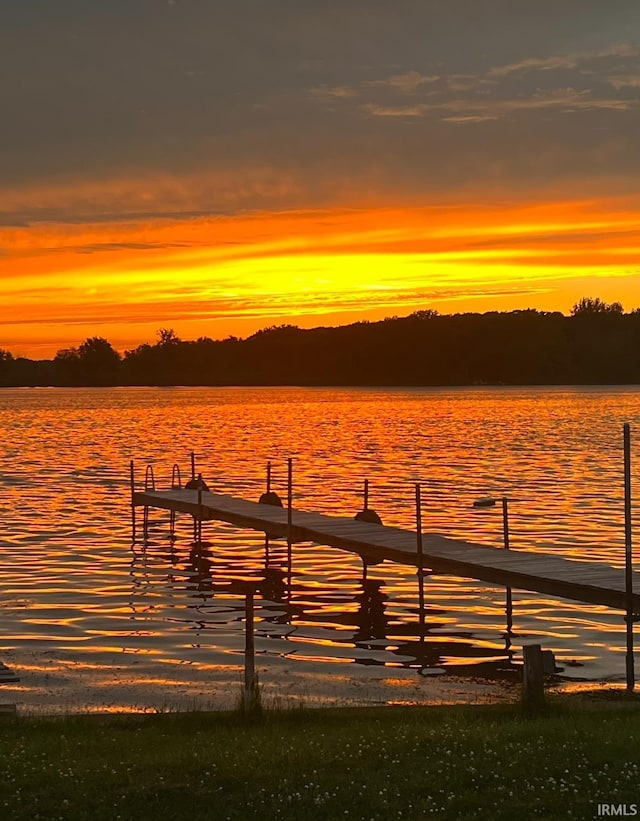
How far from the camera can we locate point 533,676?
14.3 m

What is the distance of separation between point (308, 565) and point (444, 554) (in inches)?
316

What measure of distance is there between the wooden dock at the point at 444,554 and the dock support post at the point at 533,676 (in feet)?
20.0

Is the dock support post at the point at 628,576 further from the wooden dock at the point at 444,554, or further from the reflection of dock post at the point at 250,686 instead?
the reflection of dock post at the point at 250,686

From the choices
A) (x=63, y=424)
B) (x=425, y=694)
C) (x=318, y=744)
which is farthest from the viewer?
(x=63, y=424)

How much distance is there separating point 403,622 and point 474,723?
11.0 meters

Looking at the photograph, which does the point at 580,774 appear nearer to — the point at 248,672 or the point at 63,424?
the point at 248,672

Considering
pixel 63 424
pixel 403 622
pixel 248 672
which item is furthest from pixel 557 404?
pixel 248 672

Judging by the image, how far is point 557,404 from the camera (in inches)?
6353
